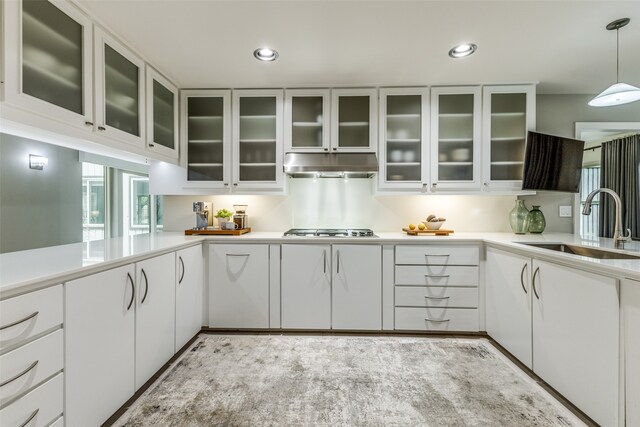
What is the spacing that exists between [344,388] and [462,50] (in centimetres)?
257

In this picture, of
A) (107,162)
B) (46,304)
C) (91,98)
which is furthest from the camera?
(107,162)

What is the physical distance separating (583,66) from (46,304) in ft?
12.9

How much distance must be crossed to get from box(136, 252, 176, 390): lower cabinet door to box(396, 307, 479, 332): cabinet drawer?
6.14 ft

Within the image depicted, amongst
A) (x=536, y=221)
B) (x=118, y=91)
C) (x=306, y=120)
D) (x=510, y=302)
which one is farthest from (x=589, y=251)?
(x=118, y=91)

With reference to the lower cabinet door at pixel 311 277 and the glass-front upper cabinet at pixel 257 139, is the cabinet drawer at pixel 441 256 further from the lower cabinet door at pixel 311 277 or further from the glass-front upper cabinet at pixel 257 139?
the glass-front upper cabinet at pixel 257 139

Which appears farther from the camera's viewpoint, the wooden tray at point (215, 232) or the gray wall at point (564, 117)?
the gray wall at point (564, 117)

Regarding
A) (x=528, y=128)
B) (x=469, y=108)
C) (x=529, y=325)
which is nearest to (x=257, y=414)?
(x=529, y=325)

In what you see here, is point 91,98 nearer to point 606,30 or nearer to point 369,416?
point 369,416

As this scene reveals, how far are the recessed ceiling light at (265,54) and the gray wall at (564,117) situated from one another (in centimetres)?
279

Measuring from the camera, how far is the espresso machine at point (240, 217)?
301cm

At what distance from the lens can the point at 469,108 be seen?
279 centimetres

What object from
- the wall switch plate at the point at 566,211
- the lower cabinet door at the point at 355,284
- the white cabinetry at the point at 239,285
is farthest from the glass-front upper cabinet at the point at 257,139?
the wall switch plate at the point at 566,211

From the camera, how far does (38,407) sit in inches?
44.3

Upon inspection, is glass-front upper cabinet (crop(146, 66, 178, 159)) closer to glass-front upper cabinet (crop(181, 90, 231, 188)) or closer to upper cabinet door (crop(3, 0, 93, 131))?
glass-front upper cabinet (crop(181, 90, 231, 188))
